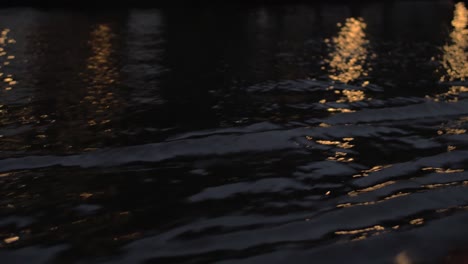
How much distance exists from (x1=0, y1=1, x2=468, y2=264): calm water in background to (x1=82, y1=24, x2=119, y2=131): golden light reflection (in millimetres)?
106

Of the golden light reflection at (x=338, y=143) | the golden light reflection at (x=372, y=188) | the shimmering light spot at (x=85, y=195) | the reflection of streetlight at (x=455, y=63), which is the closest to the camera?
the shimmering light spot at (x=85, y=195)

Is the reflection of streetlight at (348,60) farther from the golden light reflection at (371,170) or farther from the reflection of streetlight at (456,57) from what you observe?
the golden light reflection at (371,170)

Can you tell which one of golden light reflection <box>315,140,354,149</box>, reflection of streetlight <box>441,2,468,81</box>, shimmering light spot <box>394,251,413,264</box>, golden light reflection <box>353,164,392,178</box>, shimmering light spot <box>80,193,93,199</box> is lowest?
reflection of streetlight <box>441,2,468,81</box>

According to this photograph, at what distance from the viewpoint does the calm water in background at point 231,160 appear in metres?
5.79

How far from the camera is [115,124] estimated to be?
10852 millimetres

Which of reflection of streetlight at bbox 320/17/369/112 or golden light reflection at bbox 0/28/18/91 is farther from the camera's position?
golden light reflection at bbox 0/28/18/91

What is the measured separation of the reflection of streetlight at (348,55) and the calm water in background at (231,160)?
247 millimetres

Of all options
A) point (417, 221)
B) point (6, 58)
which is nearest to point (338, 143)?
point (417, 221)

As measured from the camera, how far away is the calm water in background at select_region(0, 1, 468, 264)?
5789mm

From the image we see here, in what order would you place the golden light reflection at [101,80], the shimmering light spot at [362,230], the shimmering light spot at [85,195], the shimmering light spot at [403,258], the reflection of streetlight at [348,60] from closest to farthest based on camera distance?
the shimmering light spot at [403,258], the shimmering light spot at [362,230], the shimmering light spot at [85,195], the golden light reflection at [101,80], the reflection of streetlight at [348,60]

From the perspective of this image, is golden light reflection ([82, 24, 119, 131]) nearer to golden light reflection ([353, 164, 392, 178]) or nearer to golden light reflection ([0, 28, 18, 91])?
golden light reflection ([0, 28, 18, 91])

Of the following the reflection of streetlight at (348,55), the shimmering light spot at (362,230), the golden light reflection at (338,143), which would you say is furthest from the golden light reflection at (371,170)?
the reflection of streetlight at (348,55)

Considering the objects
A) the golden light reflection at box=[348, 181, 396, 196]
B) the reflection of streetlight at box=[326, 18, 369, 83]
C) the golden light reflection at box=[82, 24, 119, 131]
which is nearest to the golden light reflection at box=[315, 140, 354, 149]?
the golden light reflection at box=[348, 181, 396, 196]

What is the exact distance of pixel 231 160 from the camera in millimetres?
8758
